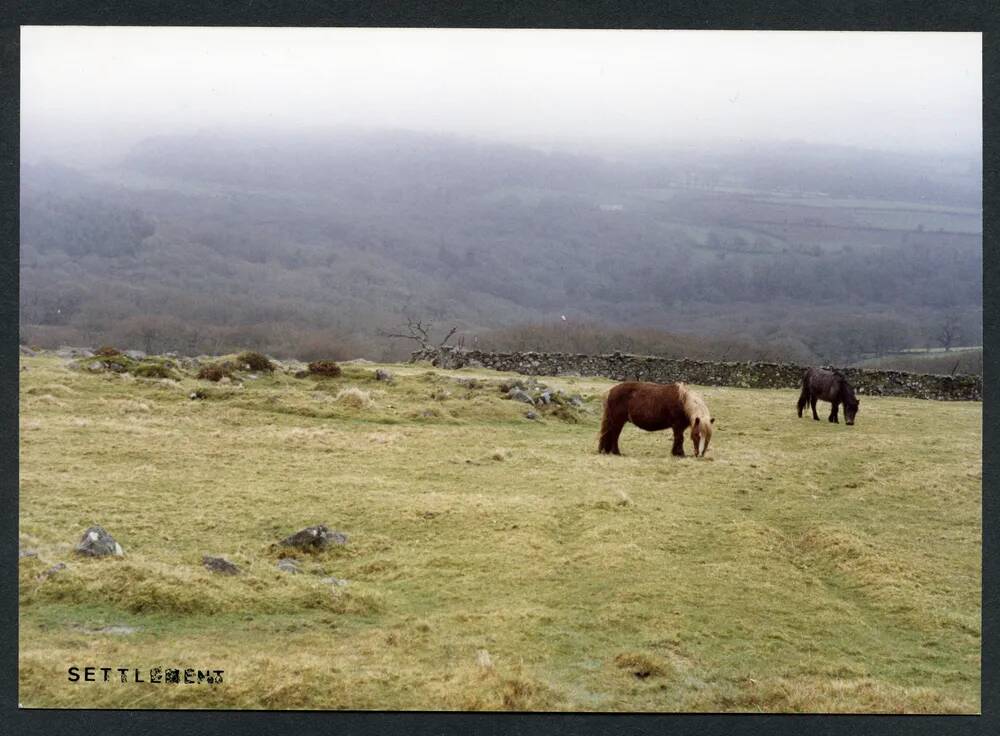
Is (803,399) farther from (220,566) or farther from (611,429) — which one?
(220,566)

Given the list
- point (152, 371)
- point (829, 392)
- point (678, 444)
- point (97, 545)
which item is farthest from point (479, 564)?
point (829, 392)

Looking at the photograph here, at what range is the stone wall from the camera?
16.1 metres

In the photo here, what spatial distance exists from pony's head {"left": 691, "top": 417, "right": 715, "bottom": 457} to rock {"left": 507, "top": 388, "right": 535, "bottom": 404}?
3552 mm

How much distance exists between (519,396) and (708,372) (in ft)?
13.5

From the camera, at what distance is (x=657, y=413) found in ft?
46.0

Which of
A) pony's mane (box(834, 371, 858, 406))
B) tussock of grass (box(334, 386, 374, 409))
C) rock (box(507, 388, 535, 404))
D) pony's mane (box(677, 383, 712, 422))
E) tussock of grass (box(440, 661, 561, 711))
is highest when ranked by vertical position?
pony's mane (box(834, 371, 858, 406))

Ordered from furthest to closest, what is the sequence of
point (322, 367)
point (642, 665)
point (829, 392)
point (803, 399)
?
point (803, 399) → point (829, 392) → point (322, 367) → point (642, 665)

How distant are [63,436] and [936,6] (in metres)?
12.2

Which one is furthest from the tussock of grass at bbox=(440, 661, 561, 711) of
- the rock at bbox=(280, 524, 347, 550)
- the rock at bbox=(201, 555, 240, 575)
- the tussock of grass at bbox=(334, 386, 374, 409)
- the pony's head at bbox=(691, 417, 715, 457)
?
the tussock of grass at bbox=(334, 386, 374, 409)

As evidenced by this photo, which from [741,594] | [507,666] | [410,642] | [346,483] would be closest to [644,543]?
[741,594]

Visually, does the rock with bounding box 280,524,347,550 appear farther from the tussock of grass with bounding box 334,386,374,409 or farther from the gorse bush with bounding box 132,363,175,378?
the gorse bush with bounding box 132,363,175,378

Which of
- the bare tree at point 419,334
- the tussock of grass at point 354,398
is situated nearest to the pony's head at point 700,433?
the bare tree at point 419,334

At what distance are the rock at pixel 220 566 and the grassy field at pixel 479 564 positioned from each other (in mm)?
153

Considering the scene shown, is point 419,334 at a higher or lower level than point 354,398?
higher
